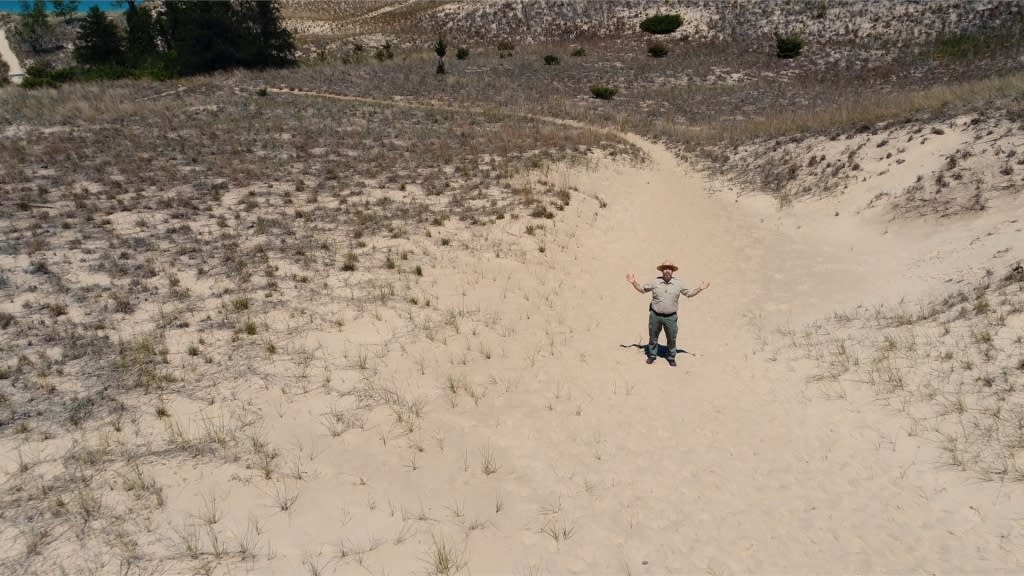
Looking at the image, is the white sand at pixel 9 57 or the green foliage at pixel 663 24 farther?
the white sand at pixel 9 57

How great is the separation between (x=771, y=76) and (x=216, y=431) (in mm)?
56105

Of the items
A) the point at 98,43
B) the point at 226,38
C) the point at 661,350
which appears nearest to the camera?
the point at 661,350

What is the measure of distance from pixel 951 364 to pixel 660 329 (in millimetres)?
Answer: 4710

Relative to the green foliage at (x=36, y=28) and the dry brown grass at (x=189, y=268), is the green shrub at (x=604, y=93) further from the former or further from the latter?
the green foliage at (x=36, y=28)

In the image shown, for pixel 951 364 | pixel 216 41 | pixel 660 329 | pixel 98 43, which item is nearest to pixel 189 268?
pixel 660 329

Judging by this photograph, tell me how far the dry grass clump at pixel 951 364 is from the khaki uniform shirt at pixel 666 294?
9.38 feet

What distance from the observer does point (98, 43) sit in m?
60.5

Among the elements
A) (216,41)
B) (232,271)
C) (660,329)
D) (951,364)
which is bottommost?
(951,364)

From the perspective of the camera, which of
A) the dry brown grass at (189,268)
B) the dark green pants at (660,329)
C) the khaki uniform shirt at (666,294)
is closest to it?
the dry brown grass at (189,268)

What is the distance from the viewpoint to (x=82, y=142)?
20.7 meters

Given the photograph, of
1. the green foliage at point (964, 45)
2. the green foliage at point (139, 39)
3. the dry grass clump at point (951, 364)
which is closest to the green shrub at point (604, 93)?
the green foliage at point (964, 45)

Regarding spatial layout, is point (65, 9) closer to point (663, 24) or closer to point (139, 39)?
point (139, 39)

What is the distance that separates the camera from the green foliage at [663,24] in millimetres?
63344

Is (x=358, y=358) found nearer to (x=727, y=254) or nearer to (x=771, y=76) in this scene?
(x=727, y=254)
